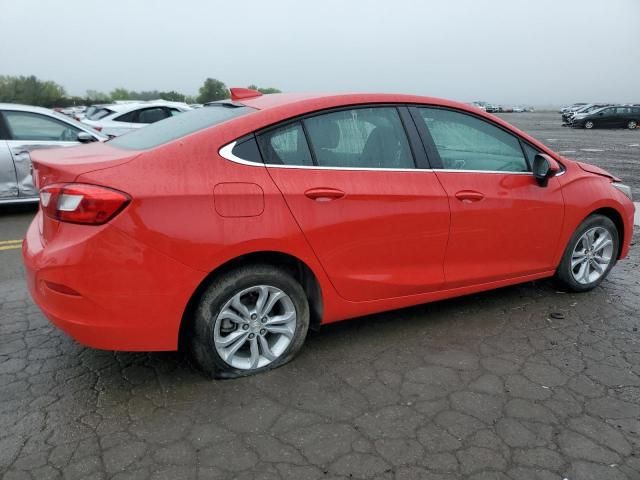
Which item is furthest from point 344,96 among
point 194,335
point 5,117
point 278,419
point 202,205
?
point 5,117

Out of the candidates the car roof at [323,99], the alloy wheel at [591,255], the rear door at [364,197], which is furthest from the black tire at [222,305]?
the alloy wheel at [591,255]

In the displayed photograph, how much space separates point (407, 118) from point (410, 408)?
5.72 feet

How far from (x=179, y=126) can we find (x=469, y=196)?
1.84 meters

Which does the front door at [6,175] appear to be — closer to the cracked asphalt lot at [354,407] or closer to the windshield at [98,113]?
the cracked asphalt lot at [354,407]

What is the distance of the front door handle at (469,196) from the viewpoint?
3350 millimetres

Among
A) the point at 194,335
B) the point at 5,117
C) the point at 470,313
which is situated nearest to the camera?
the point at 194,335

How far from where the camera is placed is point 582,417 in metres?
2.61

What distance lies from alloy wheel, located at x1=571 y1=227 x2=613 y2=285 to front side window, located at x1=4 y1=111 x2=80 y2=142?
6.41 meters

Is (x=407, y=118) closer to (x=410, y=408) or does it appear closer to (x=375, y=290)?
(x=375, y=290)

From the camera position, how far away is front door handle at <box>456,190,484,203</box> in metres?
3.35

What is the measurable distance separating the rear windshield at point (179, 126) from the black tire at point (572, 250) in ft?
8.74

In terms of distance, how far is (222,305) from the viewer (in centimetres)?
273

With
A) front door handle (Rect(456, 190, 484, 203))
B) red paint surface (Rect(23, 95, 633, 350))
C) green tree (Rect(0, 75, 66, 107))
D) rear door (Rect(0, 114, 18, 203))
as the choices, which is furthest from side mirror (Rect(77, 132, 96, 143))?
green tree (Rect(0, 75, 66, 107))

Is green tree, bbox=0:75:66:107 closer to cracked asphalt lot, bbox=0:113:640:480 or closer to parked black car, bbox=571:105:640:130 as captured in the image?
parked black car, bbox=571:105:640:130
